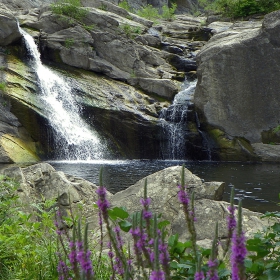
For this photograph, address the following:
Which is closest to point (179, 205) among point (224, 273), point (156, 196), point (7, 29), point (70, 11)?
point (156, 196)

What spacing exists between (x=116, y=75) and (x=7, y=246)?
2019cm

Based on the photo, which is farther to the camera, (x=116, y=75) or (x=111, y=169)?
(x=116, y=75)

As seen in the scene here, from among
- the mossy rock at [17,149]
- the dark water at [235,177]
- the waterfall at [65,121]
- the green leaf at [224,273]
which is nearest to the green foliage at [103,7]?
the waterfall at [65,121]

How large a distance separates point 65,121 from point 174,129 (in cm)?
555

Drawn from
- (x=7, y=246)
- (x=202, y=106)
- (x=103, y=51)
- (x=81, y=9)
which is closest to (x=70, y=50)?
(x=103, y=51)

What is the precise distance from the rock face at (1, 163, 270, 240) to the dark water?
130 inches

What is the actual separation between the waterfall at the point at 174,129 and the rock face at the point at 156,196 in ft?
45.5

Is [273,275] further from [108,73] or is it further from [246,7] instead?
[246,7]

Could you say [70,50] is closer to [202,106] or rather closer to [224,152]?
[202,106]

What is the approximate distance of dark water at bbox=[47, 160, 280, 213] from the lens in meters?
10.6

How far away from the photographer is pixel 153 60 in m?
24.8

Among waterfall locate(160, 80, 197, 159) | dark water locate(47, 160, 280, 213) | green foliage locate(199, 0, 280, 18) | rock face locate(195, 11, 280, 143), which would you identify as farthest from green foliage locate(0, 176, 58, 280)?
green foliage locate(199, 0, 280, 18)

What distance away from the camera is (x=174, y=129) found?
2058 centimetres

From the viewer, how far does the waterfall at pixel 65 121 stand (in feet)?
62.0
